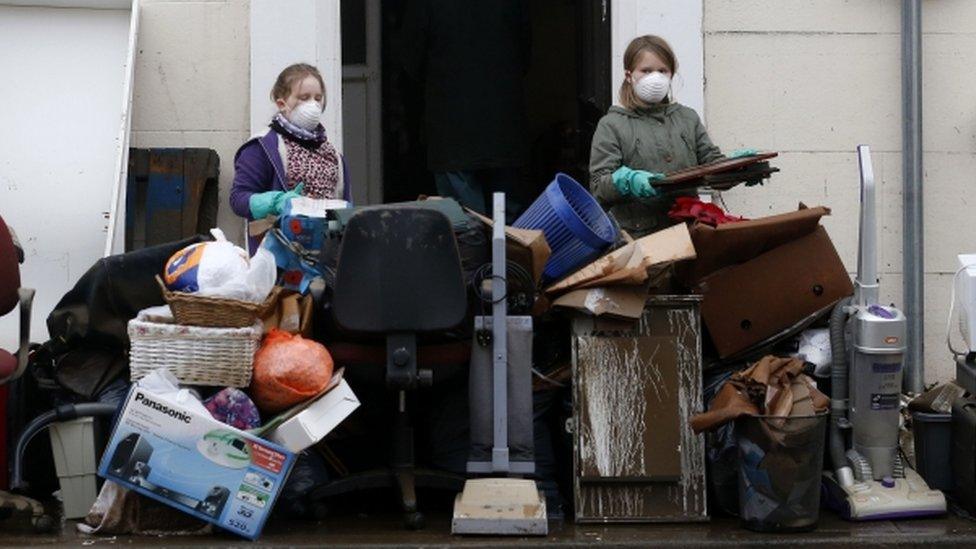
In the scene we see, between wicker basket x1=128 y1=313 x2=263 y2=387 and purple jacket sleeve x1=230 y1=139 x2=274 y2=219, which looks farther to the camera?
purple jacket sleeve x1=230 y1=139 x2=274 y2=219

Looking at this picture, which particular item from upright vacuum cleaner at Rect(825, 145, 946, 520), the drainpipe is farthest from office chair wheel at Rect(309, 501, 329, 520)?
the drainpipe

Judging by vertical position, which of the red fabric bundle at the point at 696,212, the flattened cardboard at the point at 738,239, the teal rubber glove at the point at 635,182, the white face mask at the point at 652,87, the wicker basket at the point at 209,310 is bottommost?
the wicker basket at the point at 209,310

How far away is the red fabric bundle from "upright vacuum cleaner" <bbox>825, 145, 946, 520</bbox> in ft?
1.74

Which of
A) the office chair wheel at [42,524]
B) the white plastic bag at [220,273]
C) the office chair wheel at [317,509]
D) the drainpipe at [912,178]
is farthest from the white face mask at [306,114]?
the drainpipe at [912,178]

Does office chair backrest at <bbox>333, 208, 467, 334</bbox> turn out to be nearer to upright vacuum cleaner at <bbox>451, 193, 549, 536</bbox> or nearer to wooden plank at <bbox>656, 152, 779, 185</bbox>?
upright vacuum cleaner at <bbox>451, 193, 549, 536</bbox>

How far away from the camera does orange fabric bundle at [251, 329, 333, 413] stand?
20.1 feet

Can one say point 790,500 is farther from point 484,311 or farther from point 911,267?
point 911,267

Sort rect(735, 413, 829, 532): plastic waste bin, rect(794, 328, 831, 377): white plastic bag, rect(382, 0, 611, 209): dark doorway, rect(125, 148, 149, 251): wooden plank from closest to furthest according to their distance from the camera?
rect(735, 413, 829, 532): plastic waste bin → rect(794, 328, 831, 377): white plastic bag → rect(125, 148, 149, 251): wooden plank → rect(382, 0, 611, 209): dark doorway

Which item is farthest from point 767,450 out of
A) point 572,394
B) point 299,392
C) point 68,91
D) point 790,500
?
point 68,91

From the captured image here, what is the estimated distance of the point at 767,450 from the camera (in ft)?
19.9

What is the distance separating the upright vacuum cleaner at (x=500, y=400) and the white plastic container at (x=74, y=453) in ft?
4.35

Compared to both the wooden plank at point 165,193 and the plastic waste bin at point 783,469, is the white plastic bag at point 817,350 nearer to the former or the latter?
the plastic waste bin at point 783,469

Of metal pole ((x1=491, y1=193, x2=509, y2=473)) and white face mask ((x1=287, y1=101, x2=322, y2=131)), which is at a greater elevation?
white face mask ((x1=287, y1=101, x2=322, y2=131))

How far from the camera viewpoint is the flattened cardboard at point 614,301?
6.32m
